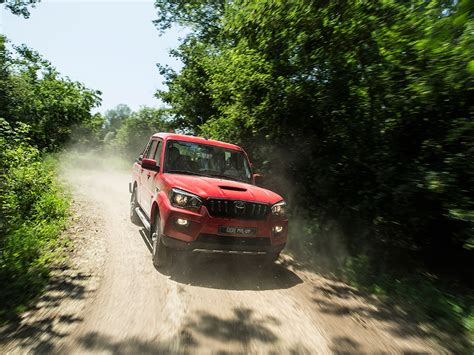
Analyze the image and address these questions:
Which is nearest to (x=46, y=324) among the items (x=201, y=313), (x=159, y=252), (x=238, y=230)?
(x=201, y=313)

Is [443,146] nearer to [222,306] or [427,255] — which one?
[427,255]

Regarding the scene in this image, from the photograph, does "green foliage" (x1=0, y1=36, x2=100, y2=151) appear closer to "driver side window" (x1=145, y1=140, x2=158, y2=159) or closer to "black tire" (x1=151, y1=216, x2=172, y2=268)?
"driver side window" (x1=145, y1=140, x2=158, y2=159)

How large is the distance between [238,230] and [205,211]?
55 cm

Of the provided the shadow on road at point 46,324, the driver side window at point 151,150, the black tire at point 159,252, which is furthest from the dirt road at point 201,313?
the driver side window at point 151,150

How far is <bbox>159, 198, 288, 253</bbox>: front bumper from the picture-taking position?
4.52 metres

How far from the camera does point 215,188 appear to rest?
15.9 ft

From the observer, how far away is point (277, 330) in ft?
A: 11.5

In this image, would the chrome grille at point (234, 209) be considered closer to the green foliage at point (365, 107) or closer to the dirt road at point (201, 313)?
the dirt road at point (201, 313)

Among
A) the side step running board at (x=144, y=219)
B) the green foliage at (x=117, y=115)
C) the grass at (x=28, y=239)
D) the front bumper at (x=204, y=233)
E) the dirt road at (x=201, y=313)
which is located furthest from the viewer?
the green foliage at (x=117, y=115)

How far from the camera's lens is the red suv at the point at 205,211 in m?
4.55

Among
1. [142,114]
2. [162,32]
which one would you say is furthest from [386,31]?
[142,114]

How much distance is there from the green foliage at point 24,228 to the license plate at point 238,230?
2491 millimetres

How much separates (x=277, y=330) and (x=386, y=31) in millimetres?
5307

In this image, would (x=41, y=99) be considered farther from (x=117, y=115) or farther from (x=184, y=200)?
(x=117, y=115)
